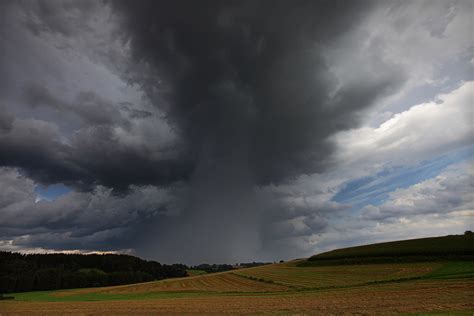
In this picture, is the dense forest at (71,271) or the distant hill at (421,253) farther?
the dense forest at (71,271)

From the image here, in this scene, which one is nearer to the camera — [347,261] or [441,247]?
[441,247]

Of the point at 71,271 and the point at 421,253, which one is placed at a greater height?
the point at 71,271

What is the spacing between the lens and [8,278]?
108 metres

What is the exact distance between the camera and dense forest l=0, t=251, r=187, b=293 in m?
112

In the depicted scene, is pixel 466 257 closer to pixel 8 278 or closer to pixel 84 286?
pixel 84 286

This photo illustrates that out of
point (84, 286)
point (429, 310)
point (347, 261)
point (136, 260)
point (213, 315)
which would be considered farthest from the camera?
point (136, 260)

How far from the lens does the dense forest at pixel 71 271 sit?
112188 mm

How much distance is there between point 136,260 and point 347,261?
121 m

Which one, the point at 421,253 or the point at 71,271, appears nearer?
the point at 421,253

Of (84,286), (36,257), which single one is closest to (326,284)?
(84,286)

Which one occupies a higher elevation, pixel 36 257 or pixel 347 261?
pixel 36 257

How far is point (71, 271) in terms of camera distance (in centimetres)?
12950

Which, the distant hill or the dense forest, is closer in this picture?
the distant hill

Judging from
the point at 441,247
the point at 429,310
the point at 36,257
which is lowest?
the point at 429,310
